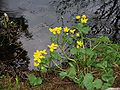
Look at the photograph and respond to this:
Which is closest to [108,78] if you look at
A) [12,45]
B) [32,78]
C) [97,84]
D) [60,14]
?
[97,84]

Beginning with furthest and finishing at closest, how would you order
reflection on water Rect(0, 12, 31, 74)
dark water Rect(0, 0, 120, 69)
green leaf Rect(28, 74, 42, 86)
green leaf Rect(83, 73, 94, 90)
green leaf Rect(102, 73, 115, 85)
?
dark water Rect(0, 0, 120, 69)
reflection on water Rect(0, 12, 31, 74)
green leaf Rect(28, 74, 42, 86)
green leaf Rect(102, 73, 115, 85)
green leaf Rect(83, 73, 94, 90)

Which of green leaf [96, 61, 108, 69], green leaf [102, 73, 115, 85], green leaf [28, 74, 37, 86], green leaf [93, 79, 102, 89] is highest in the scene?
green leaf [96, 61, 108, 69]

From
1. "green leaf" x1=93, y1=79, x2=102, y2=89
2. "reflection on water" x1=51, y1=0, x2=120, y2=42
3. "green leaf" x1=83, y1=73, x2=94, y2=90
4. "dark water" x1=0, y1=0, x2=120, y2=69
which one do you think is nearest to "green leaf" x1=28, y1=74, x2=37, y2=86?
"green leaf" x1=83, y1=73, x2=94, y2=90

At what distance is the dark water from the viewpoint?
17.8ft

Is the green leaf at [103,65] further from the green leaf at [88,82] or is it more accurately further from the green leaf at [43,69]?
the green leaf at [43,69]

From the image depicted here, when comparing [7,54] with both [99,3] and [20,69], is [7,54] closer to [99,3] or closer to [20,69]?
[20,69]

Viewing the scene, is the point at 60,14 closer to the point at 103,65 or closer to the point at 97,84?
the point at 103,65

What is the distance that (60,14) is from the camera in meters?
5.92

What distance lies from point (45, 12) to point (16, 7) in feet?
1.78

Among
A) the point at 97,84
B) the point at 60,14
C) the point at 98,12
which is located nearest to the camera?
the point at 97,84

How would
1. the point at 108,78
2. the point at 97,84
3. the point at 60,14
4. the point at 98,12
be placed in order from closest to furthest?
1. the point at 97,84
2. the point at 108,78
3. the point at 60,14
4. the point at 98,12

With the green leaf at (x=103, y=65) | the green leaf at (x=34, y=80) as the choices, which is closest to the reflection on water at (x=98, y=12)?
the green leaf at (x=103, y=65)

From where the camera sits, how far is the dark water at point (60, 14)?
5430mm

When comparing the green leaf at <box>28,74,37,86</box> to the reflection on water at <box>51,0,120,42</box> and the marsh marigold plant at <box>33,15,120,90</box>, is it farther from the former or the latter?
the reflection on water at <box>51,0,120,42</box>
